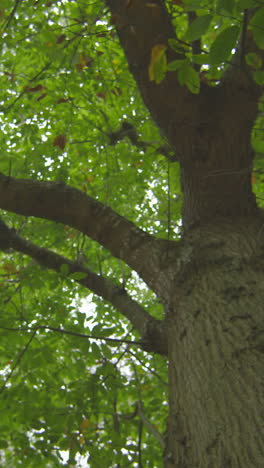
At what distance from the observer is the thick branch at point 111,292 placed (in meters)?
2.27

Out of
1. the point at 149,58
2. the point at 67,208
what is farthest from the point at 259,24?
the point at 67,208

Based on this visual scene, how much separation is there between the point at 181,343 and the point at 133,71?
6.26 feet

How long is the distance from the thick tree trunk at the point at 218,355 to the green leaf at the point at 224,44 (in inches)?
38.8

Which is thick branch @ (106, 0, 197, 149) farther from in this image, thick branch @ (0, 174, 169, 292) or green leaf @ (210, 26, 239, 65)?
green leaf @ (210, 26, 239, 65)

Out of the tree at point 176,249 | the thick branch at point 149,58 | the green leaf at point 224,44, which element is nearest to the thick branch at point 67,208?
the tree at point 176,249

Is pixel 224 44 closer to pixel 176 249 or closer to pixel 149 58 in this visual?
pixel 176 249

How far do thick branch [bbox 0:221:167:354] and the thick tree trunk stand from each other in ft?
1.62

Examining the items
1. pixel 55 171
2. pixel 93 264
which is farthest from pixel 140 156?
pixel 93 264

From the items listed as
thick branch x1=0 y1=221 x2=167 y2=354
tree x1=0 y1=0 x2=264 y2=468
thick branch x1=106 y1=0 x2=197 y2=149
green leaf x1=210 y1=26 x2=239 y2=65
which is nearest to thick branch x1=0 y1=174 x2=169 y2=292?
tree x1=0 y1=0 x2=264 y2=468

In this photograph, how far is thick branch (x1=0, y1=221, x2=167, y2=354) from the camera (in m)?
2.27

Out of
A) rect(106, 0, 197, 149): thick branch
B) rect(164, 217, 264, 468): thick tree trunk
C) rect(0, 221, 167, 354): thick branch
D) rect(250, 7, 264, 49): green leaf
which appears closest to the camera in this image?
rect(164, 217, 264, 468): thick tree trunk

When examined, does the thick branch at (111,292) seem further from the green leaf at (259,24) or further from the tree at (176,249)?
the green leaf at (259,24)

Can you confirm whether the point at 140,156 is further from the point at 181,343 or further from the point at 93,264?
the point at 181,343

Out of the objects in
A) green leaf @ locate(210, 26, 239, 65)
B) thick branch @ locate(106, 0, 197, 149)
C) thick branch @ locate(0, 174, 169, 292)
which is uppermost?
thick branch @ locate(106, 0, 197, 149)
